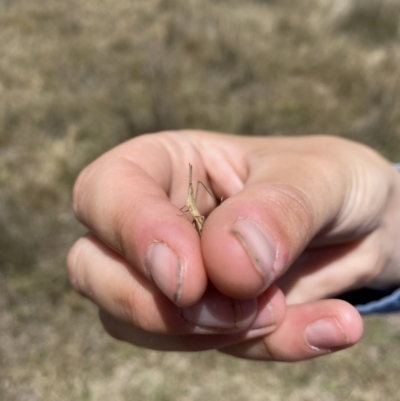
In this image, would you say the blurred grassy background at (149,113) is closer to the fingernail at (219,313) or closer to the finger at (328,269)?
the finger at (328,269)

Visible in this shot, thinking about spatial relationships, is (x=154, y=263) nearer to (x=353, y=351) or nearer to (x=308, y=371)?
(x=308, y=371)

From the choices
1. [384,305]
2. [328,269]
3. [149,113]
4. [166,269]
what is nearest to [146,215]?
[166,269]

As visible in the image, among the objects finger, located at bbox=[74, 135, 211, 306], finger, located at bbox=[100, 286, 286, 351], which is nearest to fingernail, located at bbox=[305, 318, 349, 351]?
finger, located at bbox=[100, 286, 286, 351]

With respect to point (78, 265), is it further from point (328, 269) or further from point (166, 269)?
point (328, 269)

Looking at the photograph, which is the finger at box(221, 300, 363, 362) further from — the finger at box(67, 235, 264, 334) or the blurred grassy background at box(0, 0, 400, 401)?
the blurred grassy background at box(0, 0, 400, 401)

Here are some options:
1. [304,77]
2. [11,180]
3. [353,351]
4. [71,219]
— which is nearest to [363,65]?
[304,77]
